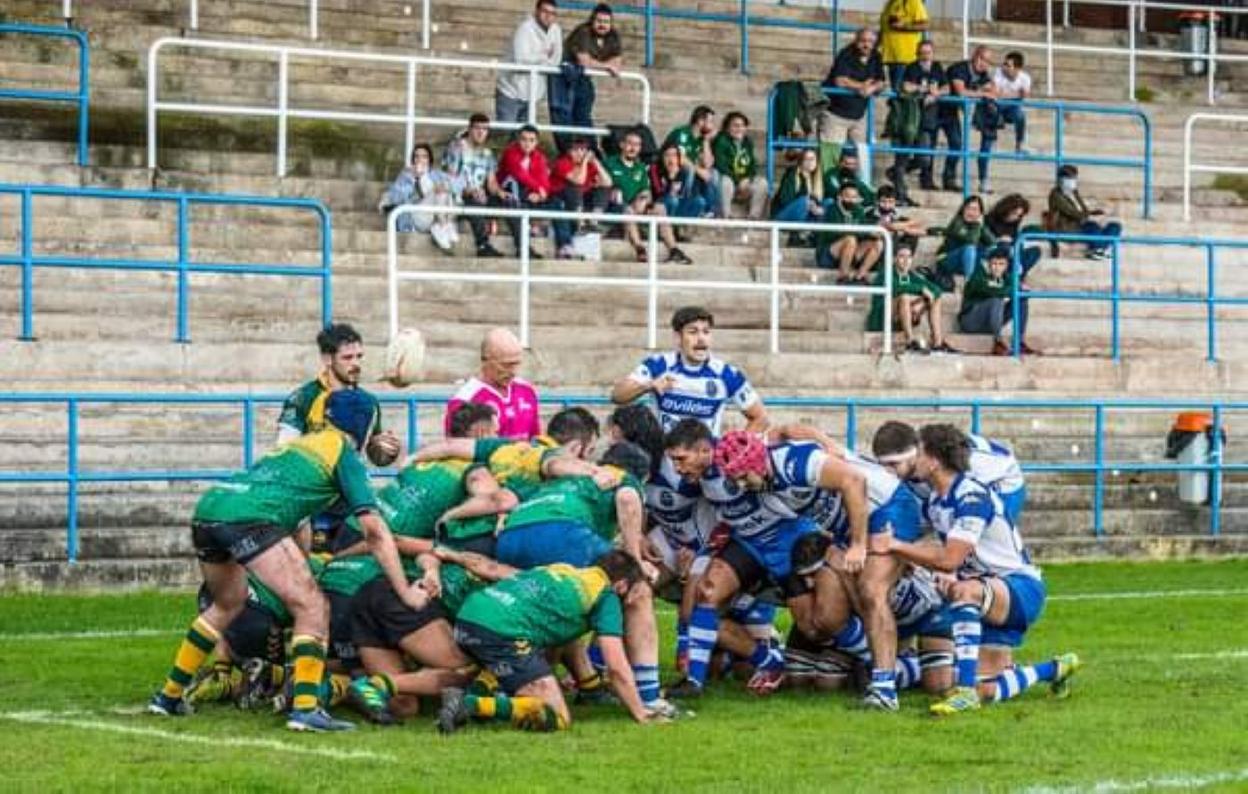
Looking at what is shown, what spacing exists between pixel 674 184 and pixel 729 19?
17.5 feet

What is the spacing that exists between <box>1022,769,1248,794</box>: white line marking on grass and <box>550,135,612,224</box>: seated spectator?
587 inches

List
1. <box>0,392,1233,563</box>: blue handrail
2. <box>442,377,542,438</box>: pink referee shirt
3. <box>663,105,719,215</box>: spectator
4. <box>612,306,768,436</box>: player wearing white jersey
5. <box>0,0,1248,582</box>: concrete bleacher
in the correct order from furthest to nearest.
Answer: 1. <box>663,105,719,215</box>: spectator
2. <box>0,0,1248,582</box>: concrete bleacher
3. <box>0,392,1233,563</box>: blue handrail
4. <box>612,306,768,436</box>: player wearing white jersey
5. <box>442,377,542,438</box>: pink referee shirt

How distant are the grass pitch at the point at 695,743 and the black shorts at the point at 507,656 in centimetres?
30

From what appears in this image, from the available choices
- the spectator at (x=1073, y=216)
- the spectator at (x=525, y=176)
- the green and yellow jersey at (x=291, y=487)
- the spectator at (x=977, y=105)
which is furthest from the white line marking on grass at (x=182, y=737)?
the spectator at (x=977, y=105)

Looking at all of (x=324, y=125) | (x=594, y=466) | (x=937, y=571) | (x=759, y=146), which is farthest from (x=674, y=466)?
(x=759, y=146)

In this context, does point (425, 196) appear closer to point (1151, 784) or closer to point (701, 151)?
point (701, 151)

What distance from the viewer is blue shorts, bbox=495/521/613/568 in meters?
13.6

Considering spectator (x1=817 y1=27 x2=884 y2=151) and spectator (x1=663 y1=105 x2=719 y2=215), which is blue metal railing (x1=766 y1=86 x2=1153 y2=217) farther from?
spectator (x1=663 y1=105 x2=719 y2=215)

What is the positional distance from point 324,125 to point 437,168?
4.94ft

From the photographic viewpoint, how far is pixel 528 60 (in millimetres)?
27219

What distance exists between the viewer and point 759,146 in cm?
2919

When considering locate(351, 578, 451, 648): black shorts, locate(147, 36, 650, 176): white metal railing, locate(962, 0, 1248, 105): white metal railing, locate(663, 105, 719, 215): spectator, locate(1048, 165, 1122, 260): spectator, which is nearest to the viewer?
locate(351, 578, 451, 648): black shorts

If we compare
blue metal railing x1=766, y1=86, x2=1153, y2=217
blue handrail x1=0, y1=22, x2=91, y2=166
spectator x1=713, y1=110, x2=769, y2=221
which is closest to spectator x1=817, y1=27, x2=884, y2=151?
blue metal railing x1=766, y1=86, x2=1153, y2=217

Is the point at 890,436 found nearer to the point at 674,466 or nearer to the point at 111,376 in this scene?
the point at 674,466
